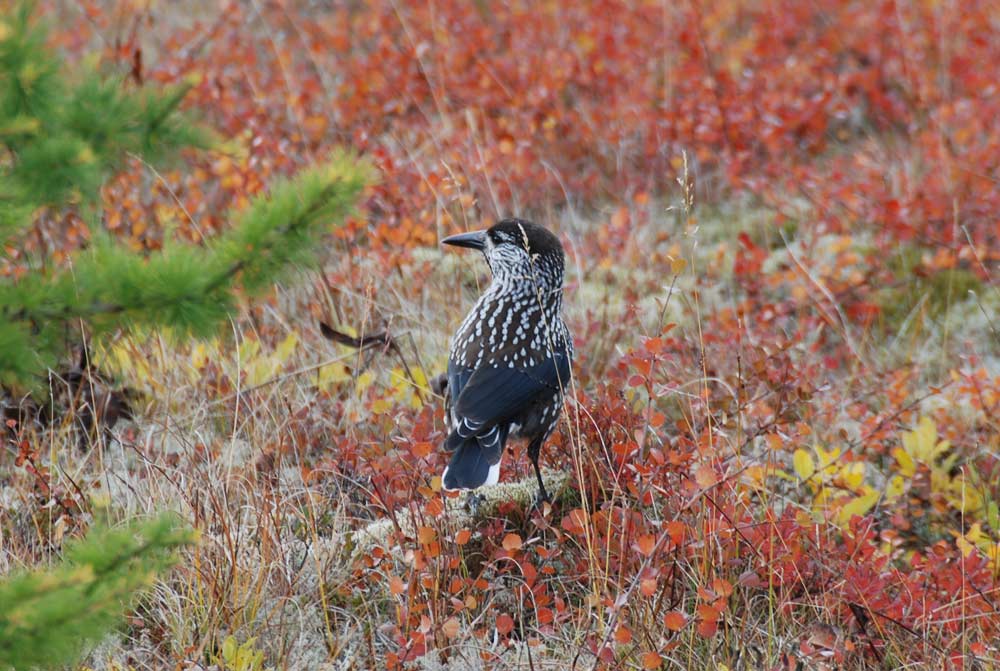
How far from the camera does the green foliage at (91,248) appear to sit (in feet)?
10.7

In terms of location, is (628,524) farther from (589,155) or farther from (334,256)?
(589,155)

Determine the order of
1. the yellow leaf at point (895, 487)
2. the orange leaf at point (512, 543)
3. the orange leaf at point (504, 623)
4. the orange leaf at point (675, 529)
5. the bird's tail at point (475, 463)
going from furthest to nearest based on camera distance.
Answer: the yellow leaf at point (895, 487)
the bird's tail at point (475, 463)
the orange leaf at point (512, 543)
the orange leaf at point (504, 623)
the orange leaf at point (675, 529)

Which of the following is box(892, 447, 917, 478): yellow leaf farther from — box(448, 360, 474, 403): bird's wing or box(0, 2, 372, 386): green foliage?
box(0, 2, 372, 386): green foliage

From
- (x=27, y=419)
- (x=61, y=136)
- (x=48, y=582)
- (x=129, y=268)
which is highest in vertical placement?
(x=61, y=136)

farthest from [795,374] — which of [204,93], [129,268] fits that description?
[204,93]

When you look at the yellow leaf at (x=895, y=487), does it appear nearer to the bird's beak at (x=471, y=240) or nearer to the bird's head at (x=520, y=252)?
the bird's head at (x=520, y=252)

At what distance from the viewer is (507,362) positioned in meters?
5.32

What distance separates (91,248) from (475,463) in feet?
6.25

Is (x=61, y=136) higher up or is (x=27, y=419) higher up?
(x=61, y=136)

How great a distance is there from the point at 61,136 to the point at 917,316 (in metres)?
5.48

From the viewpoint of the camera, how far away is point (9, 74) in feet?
11.1

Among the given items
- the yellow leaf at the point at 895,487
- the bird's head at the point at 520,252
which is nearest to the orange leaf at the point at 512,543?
the bird's head at the point at 520,252

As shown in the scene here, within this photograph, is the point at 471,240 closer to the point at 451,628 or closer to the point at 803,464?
the point at 803,464

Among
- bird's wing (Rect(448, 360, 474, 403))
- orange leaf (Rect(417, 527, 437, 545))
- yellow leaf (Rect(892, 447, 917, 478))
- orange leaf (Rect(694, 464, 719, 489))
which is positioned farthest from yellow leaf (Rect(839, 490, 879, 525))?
orange leaf (Rect(417, 527, 437, 545))
